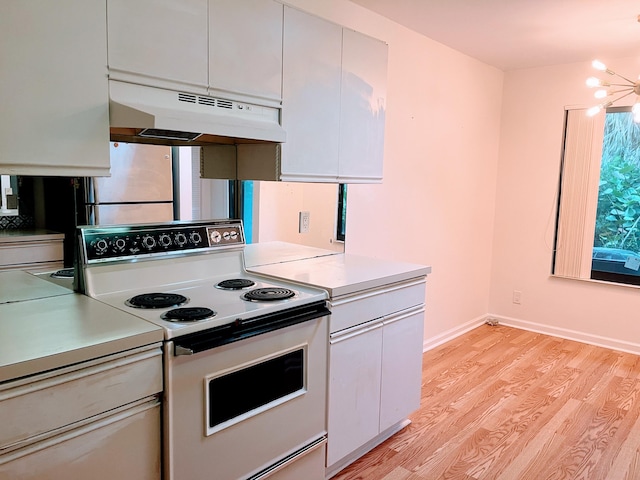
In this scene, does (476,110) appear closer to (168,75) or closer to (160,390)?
(168,75)

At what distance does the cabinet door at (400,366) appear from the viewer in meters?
2.51

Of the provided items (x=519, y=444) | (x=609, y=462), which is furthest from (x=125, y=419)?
(x=609, y=462)

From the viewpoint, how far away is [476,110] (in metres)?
4.37

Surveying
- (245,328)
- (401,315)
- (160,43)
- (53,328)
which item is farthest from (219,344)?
(401,315)

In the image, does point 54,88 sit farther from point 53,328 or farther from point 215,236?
point 215,236

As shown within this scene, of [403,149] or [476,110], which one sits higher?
[476,110]

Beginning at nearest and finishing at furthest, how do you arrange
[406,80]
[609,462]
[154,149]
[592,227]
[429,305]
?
[154,149], [609,462], [406,80], [429,305], [592,227]

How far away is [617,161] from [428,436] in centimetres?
311

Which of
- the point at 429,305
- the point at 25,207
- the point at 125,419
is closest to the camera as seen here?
the point at 125,419

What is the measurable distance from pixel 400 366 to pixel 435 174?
1.90 metres

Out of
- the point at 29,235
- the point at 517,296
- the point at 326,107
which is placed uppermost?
the point at 326,107

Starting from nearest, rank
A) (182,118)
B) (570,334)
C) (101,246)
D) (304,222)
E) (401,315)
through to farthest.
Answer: (182,118) → (101,246) → (401,315) → (304,222) → (570,334)

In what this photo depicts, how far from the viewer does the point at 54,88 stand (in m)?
1.56

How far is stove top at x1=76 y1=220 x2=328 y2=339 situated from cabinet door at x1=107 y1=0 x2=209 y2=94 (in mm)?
620
